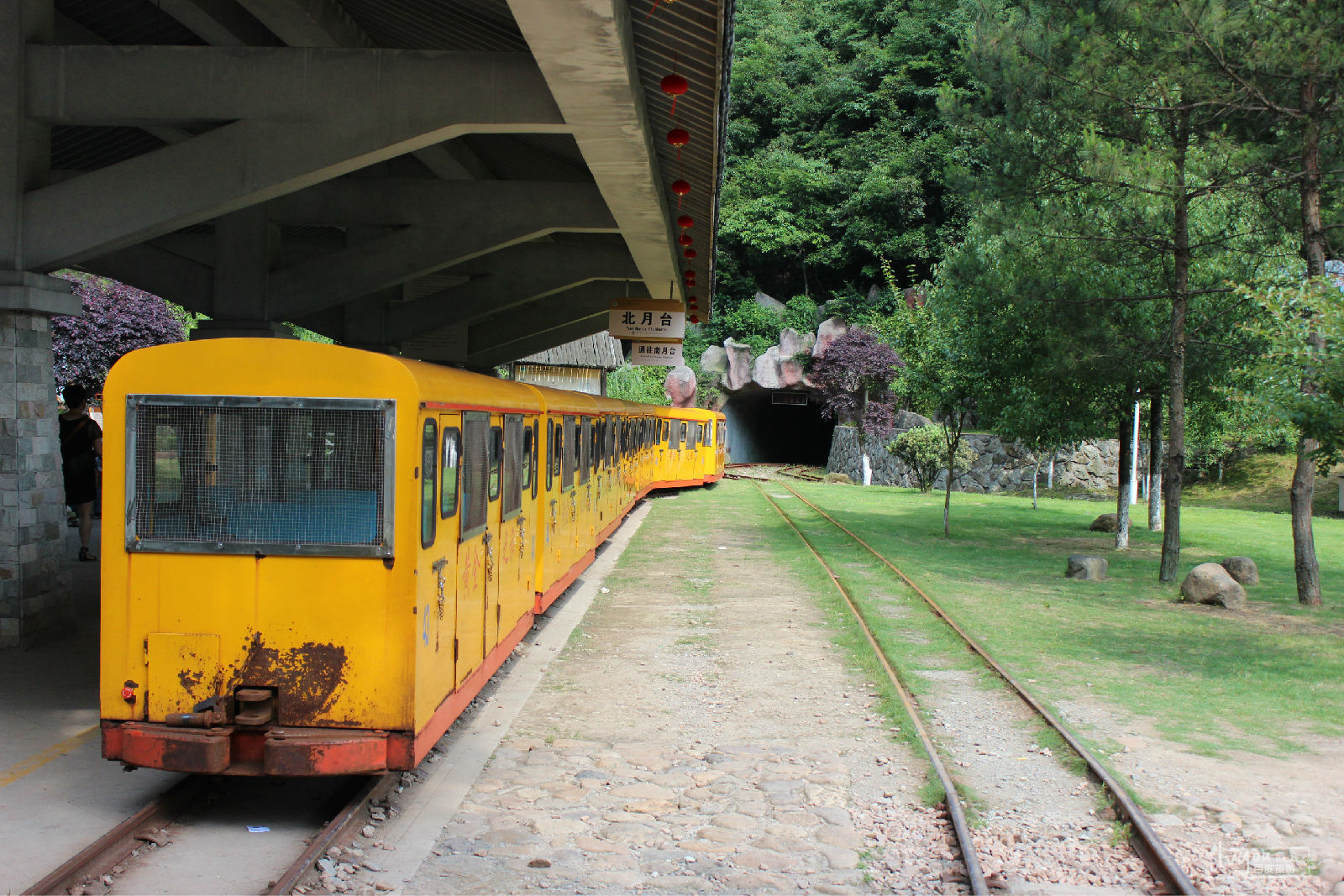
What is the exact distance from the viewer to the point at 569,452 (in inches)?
496

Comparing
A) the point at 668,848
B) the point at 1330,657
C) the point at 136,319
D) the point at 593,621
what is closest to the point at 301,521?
the point at 668,848

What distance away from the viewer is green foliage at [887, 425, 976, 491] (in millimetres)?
31750

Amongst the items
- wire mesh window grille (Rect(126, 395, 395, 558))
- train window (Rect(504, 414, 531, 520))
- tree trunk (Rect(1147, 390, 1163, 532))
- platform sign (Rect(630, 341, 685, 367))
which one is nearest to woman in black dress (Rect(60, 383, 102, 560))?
train window (Rect(504, 414, 531, 520))

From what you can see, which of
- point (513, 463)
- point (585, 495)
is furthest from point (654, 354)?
point (513, 463)

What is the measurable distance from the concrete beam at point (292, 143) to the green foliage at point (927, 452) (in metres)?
23.7

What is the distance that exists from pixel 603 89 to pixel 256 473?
12.7 ft

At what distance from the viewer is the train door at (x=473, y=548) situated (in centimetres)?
681

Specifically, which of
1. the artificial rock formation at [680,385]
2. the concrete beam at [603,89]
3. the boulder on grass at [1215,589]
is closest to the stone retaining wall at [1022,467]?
the artificial rock formation at [680,385]

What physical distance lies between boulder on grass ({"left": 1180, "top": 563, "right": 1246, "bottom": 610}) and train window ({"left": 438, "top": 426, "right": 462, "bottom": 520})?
1032 cm

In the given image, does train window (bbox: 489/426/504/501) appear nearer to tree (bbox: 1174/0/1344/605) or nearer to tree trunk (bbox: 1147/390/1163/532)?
tree (bbox: 1174/0/1344/605)

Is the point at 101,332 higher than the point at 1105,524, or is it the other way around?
the point at 101,332

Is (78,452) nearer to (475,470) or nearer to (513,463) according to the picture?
(513,463)

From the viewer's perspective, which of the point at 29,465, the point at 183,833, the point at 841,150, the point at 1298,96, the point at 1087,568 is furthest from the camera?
the point at 841,150

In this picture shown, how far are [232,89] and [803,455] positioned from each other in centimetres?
4969
